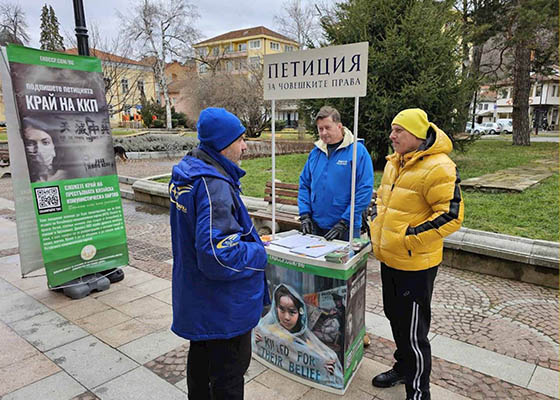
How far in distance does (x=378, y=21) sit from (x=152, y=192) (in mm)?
6808

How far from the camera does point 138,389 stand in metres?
2.68

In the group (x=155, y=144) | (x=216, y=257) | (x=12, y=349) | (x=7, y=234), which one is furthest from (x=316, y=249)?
(x=155, y=144)

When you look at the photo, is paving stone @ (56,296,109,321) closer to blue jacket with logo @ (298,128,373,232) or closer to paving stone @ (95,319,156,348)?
paving stone @ (95,319,156,348)

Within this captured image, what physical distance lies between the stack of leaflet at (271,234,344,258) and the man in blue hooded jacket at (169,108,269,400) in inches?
27.0

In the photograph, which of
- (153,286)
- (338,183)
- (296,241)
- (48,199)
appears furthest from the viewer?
(153,286)

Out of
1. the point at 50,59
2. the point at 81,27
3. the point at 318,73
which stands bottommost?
the point at 318,73

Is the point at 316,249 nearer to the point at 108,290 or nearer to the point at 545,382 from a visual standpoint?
the point at 545,382

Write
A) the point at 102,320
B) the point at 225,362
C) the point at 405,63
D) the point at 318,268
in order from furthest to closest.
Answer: the point at 405,63 → the point at 102,320 → the point at 318,268 → the point at 225,362

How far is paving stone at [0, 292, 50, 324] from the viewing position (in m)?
3.76

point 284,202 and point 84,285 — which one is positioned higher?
point 284,202

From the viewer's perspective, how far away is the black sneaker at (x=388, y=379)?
2.67 m

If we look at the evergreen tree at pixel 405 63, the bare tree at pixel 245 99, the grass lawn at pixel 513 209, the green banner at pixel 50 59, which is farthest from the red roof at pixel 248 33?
the green banner at pixel 50 59

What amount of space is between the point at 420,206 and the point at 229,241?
1220 mm

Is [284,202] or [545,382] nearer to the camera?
[545,382]
